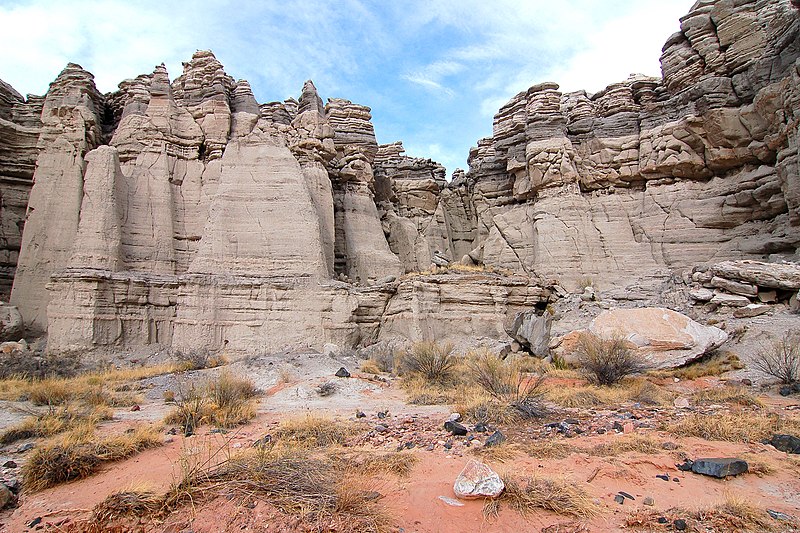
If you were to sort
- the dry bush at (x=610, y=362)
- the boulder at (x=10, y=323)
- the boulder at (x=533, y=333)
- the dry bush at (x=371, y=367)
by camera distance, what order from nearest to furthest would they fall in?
the dry bush at (x=610, y=362), the dry bush at (x=371, y=367), the boulder at (x=533, y=333), the boulder at (x=10, y=323)

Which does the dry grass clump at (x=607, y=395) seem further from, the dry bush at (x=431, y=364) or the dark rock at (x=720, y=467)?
the dark rock at (x=720, y=467)

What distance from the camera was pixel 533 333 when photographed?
16.1m

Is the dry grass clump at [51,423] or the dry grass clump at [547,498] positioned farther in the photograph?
the dry grass clump at [51,423]

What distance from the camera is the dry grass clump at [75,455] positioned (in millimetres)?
5344

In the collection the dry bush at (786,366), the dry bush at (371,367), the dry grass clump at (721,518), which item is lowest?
the dry bush at (371,367)

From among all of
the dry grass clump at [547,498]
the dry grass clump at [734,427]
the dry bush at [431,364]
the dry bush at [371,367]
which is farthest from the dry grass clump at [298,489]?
the dry bush at [371,367]

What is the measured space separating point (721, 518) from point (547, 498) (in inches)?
61.2

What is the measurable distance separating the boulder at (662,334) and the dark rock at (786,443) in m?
6.35

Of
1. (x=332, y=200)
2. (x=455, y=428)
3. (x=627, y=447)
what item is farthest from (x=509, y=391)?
(x=332, y=200)

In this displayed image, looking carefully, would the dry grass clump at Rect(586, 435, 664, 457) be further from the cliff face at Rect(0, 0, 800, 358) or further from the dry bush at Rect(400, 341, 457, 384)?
the cliff face at Rect(0, 0, 800, 358)

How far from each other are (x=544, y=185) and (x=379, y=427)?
2001cm

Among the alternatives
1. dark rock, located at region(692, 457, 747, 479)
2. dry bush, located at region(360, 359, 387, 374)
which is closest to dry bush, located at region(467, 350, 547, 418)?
dark rock, located at region(692, 457, 747, 479)

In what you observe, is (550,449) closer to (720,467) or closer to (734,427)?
(720,467)

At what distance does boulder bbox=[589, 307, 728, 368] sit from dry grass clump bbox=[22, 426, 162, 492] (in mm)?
11765
